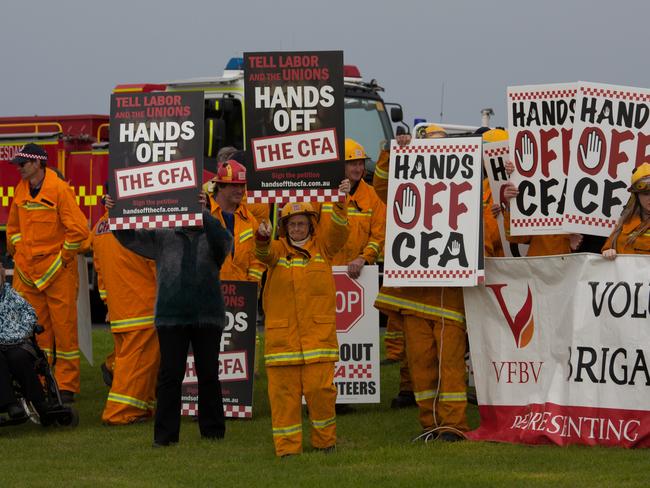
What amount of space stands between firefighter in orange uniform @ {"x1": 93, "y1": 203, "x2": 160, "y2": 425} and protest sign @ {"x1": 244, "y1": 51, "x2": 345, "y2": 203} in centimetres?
216

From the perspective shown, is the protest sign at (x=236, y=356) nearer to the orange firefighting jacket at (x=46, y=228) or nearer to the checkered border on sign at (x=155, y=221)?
the orange firefighting jacket at (x=46, y=228)

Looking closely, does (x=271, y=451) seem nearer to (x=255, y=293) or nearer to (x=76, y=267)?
(x=255, y=293)

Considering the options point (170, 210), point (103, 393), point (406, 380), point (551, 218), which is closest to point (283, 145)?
point (170, 210)

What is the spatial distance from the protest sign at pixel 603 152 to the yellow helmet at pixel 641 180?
346 mm

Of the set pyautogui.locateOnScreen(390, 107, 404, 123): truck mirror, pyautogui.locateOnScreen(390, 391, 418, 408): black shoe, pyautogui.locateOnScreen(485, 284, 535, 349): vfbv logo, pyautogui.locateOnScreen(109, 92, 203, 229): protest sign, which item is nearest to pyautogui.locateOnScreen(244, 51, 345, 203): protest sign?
pyautogui.locateOnScreen(109, 92, 203, 229): protest sign

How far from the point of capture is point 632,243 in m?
10.1

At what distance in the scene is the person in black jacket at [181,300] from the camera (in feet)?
33.7

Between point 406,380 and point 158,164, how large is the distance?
10.9 ft

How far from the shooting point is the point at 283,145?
9969mm

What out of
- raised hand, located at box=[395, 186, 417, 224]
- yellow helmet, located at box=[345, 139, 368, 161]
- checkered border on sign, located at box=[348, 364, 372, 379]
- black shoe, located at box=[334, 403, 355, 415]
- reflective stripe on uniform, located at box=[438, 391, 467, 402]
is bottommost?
black shoe, located at box=[334, 403, 355, 415]

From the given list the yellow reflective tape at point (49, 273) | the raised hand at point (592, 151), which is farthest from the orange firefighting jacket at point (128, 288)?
the raised hand at point (592, 151)

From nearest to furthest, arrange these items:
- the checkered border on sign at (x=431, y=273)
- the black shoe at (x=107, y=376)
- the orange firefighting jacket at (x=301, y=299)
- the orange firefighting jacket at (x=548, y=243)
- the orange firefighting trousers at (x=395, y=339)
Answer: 1. the orange firefighting jacket at (x=301, y=299)
2. the checkered border on sign at (x=431, y=273)
3. the orange firefighting jacket at (x=548, y=243)
4. the orange firefighting trousers at (x=395, y=339)
5. the black shoe at (x=107, y=376)

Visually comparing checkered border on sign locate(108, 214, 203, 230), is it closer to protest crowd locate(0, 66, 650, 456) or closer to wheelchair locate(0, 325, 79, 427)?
protest crowd locate(0, 66, 650, 456)

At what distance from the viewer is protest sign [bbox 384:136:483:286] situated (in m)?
10.3
